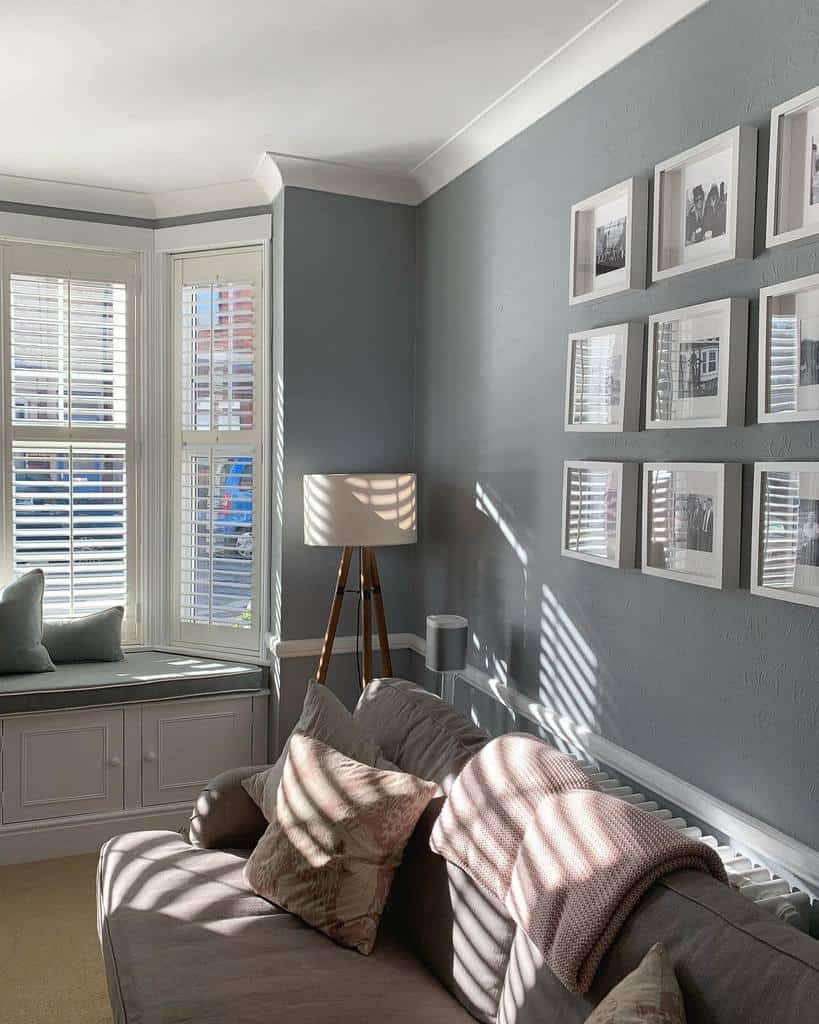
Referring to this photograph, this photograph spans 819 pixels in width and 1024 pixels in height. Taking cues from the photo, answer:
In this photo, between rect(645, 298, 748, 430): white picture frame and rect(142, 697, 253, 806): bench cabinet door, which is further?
rect(142, 697, 253, 806): bench cabinet door

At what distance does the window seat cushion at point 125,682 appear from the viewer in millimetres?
3545

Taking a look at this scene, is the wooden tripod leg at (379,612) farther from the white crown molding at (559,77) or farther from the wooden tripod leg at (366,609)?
the white crown molding at (559,77)

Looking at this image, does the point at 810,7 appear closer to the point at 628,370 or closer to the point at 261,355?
the point at 628,370

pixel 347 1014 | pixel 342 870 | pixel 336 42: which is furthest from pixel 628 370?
pixel 347 1014

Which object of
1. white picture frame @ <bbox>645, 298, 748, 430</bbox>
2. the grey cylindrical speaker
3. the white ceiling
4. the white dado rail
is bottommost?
the white dado rail

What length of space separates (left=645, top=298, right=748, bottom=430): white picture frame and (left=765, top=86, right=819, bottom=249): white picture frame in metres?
0.19

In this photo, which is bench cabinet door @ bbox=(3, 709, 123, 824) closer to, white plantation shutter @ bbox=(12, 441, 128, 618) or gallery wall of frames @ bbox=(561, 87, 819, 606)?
white plantation shutter @ bbox=(12, 441, 128, 618)

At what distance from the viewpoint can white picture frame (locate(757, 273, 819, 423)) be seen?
1794 mm

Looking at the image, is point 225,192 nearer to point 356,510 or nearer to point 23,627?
point 356,510

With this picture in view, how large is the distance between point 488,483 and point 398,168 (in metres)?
1.45

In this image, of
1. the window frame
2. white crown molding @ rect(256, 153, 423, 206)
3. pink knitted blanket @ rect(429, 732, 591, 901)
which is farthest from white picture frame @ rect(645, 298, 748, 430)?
the window frame

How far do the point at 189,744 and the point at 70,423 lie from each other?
1.60 m

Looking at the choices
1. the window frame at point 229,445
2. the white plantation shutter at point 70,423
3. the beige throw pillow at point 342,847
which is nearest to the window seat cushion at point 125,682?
the window frame at point 229,445

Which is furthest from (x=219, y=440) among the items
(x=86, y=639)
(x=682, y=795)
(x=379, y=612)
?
(x=682, y=795)
